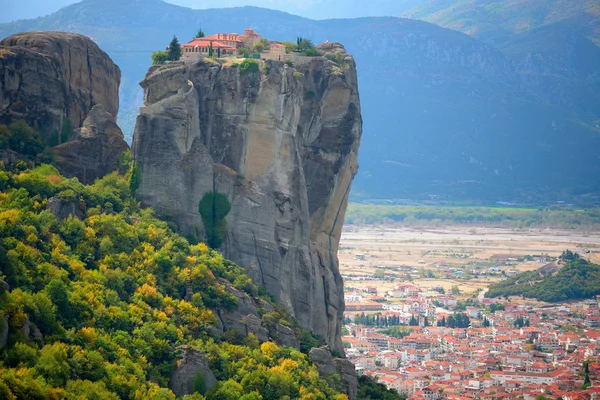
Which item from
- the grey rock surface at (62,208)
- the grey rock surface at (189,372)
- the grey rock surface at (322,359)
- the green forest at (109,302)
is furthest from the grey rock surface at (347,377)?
the grey rock surface at (62,208)

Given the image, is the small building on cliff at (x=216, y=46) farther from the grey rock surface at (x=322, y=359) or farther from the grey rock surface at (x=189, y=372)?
the grey rock surface at (x=189, y=372)

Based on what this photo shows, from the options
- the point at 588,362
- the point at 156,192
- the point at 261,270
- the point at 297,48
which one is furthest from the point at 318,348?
the point at 588,362

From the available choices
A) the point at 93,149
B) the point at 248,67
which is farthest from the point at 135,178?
the point at 248,67

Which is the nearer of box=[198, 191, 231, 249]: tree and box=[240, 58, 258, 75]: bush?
box=[198, 191, 231, 249]: tree

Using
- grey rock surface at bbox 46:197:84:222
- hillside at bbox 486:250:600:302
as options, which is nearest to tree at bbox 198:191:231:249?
grey rock surface at bbox 46:197:84:222

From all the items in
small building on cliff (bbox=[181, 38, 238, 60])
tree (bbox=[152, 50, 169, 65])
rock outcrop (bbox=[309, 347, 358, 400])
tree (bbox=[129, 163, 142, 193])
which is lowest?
rock outcrop (bbox=[309, 347, 358, 400])

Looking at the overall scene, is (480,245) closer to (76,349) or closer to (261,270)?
(261,270)

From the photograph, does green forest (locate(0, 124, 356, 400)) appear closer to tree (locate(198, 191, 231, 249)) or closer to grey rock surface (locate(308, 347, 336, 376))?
grey rock surface (locate(308, 347, 336, 376))
